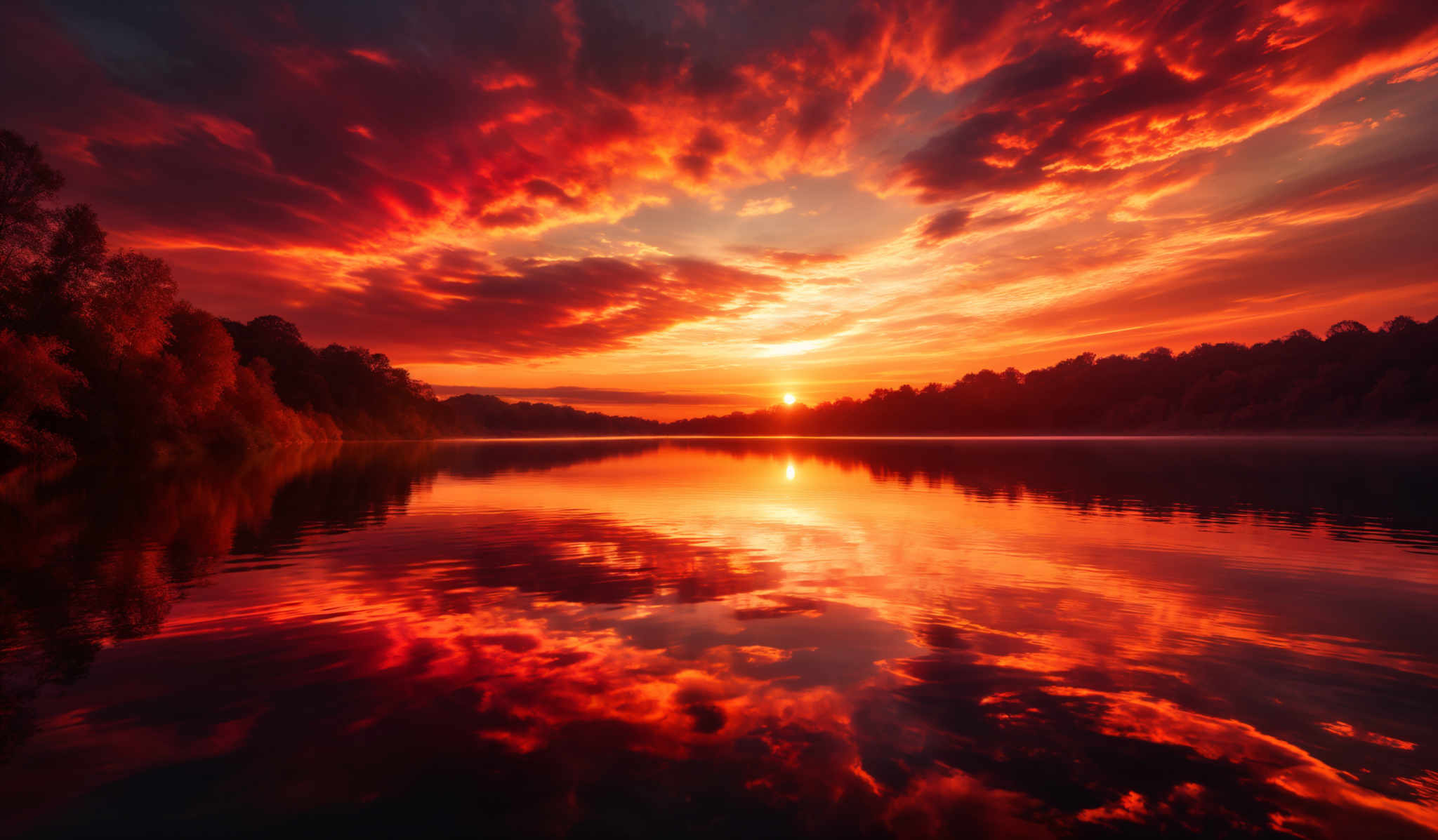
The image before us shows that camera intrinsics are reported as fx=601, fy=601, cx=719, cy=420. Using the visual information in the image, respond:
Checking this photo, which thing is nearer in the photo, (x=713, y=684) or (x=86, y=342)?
(x=713, y=684)

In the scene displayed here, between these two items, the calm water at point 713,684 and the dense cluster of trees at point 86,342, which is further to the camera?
the dense cluster of trees at point 86,342

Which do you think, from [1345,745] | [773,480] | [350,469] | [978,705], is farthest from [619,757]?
[350,469]

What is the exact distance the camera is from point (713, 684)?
29.6 ft

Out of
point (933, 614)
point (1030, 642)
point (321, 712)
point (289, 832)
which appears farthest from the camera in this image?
point (933, 614)

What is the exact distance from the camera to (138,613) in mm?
11859

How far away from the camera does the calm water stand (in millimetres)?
6043

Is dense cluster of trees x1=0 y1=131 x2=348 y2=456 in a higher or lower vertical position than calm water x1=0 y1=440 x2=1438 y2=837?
higher

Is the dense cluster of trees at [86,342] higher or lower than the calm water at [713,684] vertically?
higher

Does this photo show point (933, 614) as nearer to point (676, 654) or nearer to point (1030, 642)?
point (1030, 642)

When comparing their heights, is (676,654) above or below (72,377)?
below

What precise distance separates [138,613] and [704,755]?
1230cm

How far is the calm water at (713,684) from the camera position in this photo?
604 centimetres

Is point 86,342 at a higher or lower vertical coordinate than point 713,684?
higher

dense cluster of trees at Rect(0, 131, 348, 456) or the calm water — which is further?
dense cluster of trees at Rect(0, 131, 348, 456)
